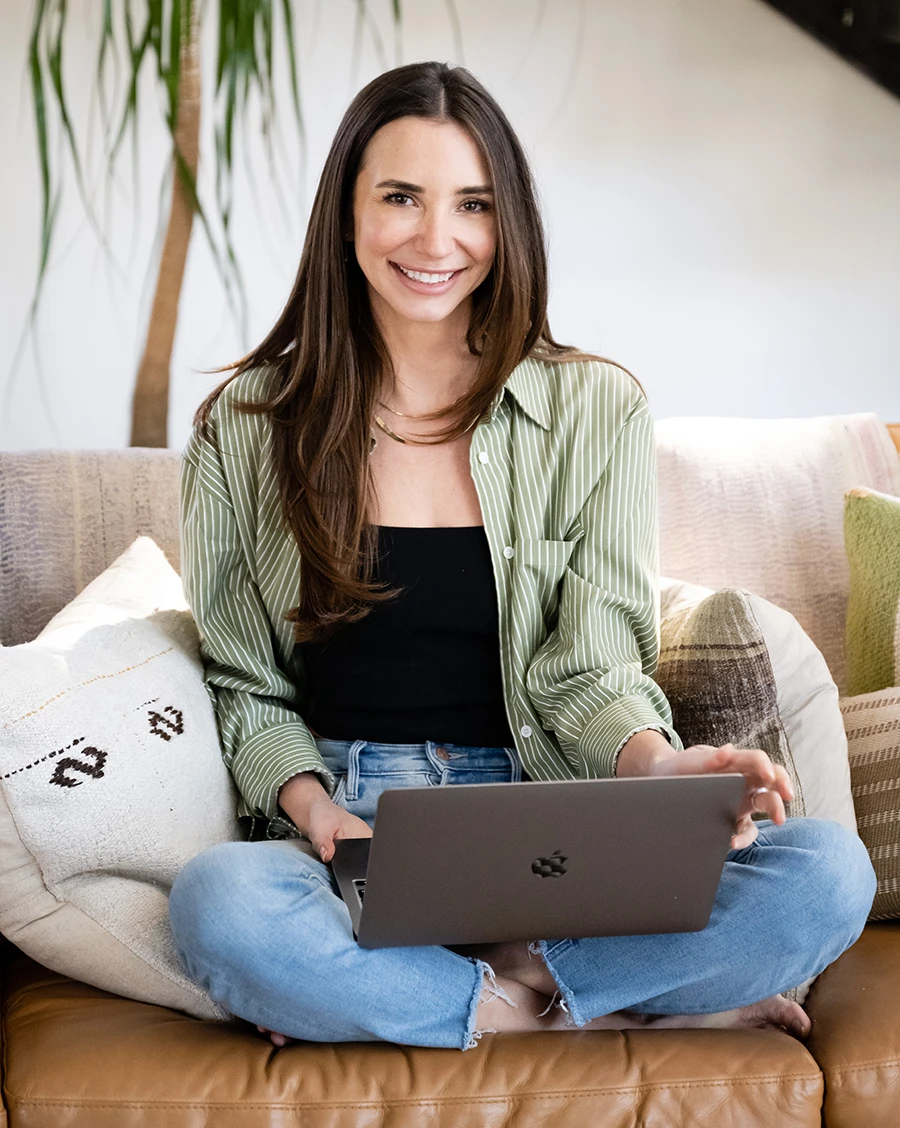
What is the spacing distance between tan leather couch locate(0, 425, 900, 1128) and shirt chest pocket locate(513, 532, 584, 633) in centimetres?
50

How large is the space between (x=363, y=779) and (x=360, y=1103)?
389mm

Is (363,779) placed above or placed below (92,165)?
below

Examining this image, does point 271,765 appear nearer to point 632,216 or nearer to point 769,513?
point 769,513

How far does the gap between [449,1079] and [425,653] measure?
49 cm

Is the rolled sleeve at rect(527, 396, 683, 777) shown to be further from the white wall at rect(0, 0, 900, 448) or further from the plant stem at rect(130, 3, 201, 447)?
the plant stem at rect(130, 3, 201, 447)

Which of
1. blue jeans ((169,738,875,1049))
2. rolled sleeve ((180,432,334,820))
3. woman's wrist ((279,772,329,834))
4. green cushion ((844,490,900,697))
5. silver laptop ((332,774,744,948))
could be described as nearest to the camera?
silver laptop ((332,774,744,948))

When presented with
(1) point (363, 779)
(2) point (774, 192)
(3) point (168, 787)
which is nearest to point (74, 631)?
(3) point (168, 787)

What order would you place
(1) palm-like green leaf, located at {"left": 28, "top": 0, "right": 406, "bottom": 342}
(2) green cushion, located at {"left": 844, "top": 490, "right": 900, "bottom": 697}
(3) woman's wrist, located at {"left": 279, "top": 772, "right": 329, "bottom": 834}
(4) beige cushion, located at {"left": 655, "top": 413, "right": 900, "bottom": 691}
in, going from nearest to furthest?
(3) woman's wrist, located at {"left": 279, "top": 772, "right": 329, "bottom": 834}
(2) green cushion, located at {"left": 844, "top": 490, "right": 900, "bottom": 697}
(4) beige cushion, located at {"left": 655, "top": 413, "right": 900, "bottom": 691}
(1) palm-like green leaf, located at {"left": 28, "top": 0, "right": 406, "bottom": 342}

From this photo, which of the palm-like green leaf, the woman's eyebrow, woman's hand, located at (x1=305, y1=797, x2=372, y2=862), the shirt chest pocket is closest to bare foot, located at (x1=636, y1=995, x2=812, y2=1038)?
woman's hand, located at (x1=305, y1=797, x2=372, y2=862)

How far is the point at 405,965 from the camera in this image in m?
1.21

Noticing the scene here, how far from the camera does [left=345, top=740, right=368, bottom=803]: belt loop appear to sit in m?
1.46

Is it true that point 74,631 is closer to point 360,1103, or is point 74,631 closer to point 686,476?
point 360,1103

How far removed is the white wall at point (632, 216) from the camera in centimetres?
220

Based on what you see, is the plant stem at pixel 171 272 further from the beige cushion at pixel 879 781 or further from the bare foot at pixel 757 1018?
the bare foot at pixel 757 1018
